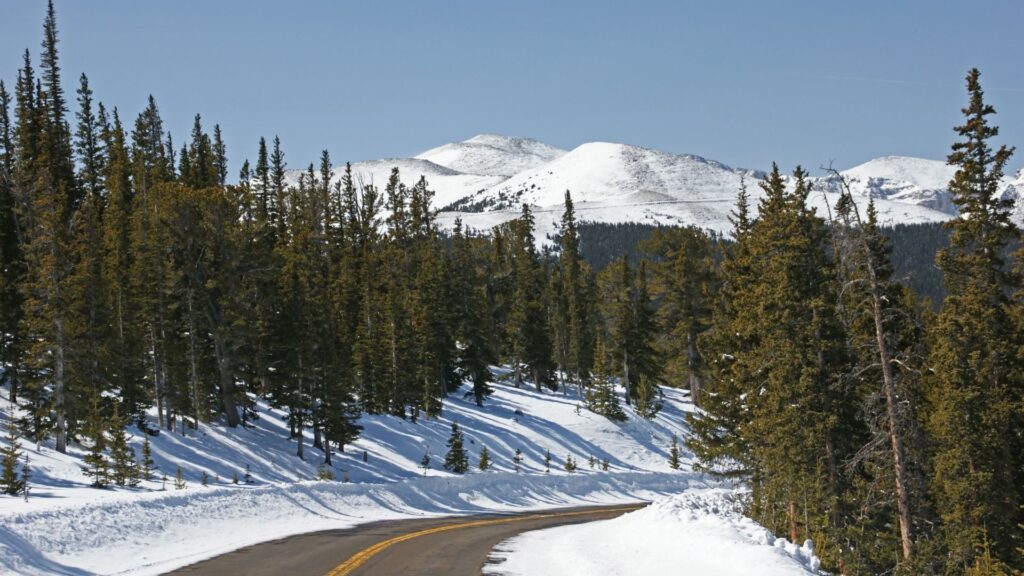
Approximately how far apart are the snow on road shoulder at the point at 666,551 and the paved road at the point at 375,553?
0.96m

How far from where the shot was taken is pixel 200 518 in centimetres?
2366

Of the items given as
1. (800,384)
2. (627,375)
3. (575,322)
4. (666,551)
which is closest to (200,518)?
(666,551)

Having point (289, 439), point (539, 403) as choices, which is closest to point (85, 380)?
point (289, 439)

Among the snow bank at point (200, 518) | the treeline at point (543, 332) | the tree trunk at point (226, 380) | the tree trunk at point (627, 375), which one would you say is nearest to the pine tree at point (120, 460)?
the treeline at point (543, 332)

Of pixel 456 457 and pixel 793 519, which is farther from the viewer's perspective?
pixel 456 457

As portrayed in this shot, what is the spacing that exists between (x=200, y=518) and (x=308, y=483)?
9.20 metres

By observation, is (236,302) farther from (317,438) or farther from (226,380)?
(317,438)

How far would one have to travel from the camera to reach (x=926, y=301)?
8062 cm

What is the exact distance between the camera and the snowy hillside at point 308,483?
18859mm

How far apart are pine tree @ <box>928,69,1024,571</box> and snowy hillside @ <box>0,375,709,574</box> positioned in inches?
773

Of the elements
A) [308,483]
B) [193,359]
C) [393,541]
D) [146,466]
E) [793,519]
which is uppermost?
[193,359]

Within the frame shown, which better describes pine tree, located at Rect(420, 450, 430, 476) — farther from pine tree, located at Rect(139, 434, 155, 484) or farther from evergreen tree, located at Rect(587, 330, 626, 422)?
evergreen tree, located at Rect(587, 330, 626, 422)

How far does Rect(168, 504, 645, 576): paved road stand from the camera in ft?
53.3

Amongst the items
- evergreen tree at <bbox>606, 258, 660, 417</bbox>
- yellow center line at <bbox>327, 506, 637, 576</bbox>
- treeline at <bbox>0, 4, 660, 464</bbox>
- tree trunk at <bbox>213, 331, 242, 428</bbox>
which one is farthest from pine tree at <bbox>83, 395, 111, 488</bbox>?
evergreen tree at <bbox>606, 258, 660, 417</bbox>
